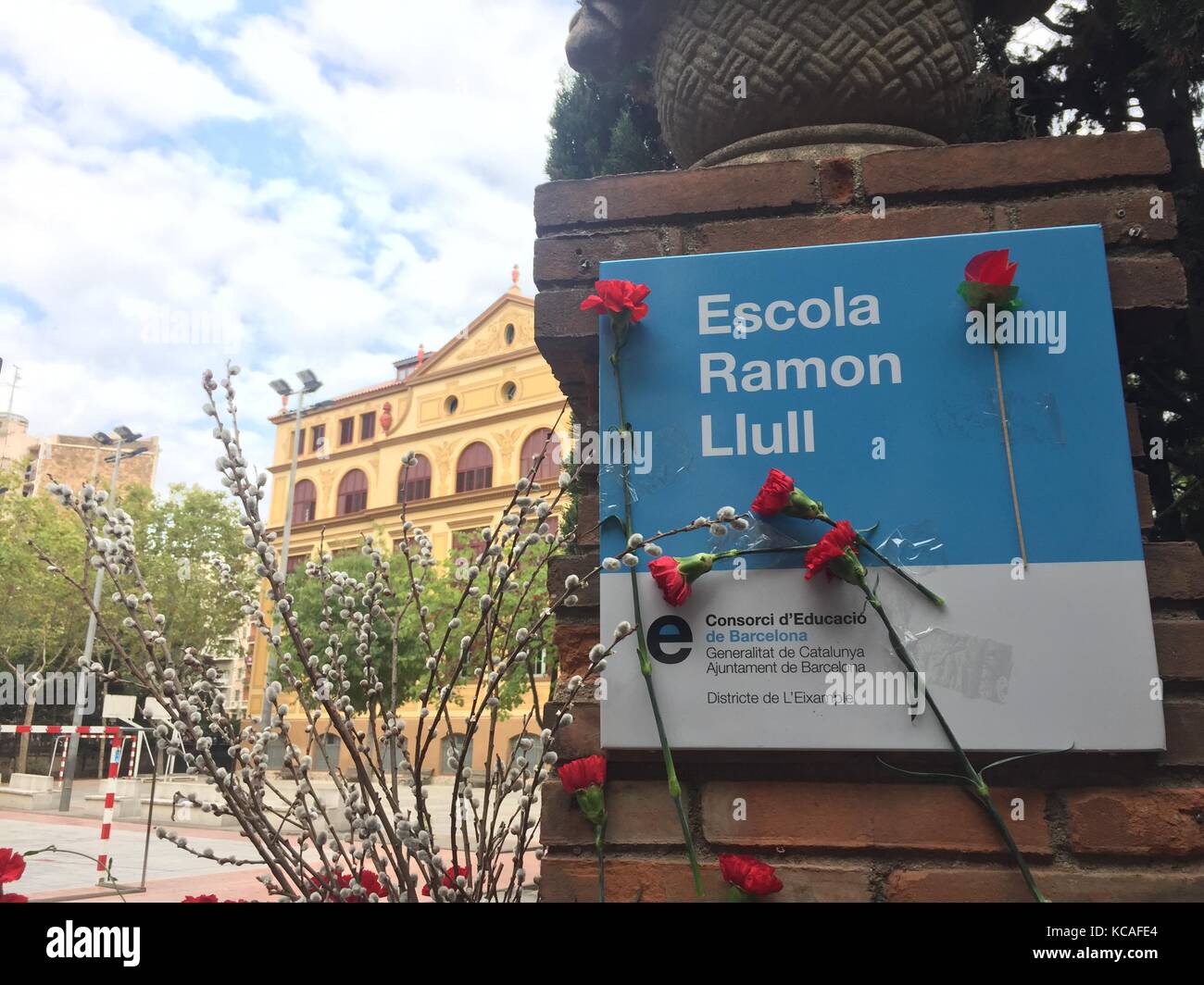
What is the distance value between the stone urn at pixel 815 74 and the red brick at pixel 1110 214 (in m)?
0.26

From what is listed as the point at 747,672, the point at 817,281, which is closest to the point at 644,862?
the point at 747,672

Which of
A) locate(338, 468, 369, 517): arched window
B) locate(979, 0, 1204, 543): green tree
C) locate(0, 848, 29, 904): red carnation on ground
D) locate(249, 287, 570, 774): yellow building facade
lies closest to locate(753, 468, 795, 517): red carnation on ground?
locate(0, 848, 29, 904): red carnation on ground

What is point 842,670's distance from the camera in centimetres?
128

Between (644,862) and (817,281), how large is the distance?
89 centimetres

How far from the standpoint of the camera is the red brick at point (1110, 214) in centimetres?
142

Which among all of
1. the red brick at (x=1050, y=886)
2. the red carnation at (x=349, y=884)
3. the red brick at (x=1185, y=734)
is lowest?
the red brick at (x=1050, y=886)

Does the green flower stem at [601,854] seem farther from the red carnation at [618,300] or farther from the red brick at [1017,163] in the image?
the red brick at [1017,163]

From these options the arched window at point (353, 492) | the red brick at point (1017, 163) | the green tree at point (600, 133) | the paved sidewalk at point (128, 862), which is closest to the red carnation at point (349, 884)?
the red brick at point (1017, 163)

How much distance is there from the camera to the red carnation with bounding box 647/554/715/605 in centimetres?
129

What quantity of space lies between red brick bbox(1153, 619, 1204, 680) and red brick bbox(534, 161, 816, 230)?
0.83m

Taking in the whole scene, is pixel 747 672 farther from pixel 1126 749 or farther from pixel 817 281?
pixel 817 281

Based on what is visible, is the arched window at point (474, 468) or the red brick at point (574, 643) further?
the arched window at point (474, 468)

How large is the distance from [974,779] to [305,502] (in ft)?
115
